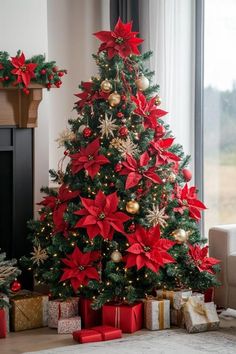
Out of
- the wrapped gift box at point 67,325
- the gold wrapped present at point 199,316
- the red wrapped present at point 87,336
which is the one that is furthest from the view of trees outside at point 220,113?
the red wrapped present at point 87,336

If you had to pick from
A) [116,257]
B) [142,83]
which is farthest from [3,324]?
[142,83]

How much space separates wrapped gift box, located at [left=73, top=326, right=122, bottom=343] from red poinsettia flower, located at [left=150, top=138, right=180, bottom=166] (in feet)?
3.32

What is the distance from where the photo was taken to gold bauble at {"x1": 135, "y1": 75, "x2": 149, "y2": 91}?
4.52 metres

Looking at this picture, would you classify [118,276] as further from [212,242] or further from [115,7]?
[115,7]

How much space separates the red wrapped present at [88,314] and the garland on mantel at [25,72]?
1.35 metres

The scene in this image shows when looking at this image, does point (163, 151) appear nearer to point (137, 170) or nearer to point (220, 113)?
point (137, 170)

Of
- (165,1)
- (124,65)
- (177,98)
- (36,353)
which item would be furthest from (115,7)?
(36,353)

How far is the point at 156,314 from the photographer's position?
4348 millimetres

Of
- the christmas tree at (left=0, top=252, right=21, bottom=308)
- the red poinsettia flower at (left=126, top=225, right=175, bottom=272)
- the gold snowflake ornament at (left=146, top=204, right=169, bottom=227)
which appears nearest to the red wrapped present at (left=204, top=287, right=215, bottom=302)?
the red poinsettia flower at (left=126, top=225, right=175, bottom=272)

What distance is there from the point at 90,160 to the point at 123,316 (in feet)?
3.05

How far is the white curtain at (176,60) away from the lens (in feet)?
17.6

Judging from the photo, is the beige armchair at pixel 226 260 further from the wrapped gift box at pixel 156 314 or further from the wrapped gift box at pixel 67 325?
the wrapped gift box at pixel 67 325

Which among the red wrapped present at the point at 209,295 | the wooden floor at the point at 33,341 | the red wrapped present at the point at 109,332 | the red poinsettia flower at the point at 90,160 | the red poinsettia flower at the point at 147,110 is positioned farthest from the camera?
the red wrapped present at the point at 209,295

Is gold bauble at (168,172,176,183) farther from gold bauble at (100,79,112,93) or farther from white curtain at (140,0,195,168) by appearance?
white curtain at (140,0,195,168)
